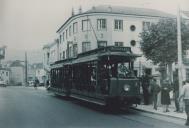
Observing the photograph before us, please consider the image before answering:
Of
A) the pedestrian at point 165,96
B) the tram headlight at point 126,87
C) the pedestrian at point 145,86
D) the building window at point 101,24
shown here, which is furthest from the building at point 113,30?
the pedestrian at point 165,96

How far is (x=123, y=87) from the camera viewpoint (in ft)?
44.4

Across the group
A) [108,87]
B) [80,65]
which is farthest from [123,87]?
[80,65]

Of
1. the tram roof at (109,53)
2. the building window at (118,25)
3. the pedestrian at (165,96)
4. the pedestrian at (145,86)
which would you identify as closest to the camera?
the pedestrian at (165,96)

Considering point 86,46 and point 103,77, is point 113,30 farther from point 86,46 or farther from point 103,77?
point 103,77

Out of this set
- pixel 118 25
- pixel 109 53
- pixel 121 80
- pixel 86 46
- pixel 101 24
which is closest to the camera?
pixel 121 80

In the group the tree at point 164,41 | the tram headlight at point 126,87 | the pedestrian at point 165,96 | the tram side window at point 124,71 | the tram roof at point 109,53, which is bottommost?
the pedestrian at point 165,96

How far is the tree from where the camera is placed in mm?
23625

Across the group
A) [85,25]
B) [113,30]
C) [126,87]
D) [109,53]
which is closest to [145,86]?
[126,87]

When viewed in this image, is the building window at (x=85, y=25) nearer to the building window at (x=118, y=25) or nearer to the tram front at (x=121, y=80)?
the building window at (x=118, y=25)

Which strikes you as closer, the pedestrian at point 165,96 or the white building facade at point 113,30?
the pedestrian at point 165,96

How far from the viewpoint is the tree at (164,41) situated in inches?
930

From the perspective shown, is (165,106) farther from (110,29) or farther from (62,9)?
(110,29)

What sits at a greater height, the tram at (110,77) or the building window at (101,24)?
the building window at (101,24)

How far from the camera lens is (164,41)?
24094 millimetres
